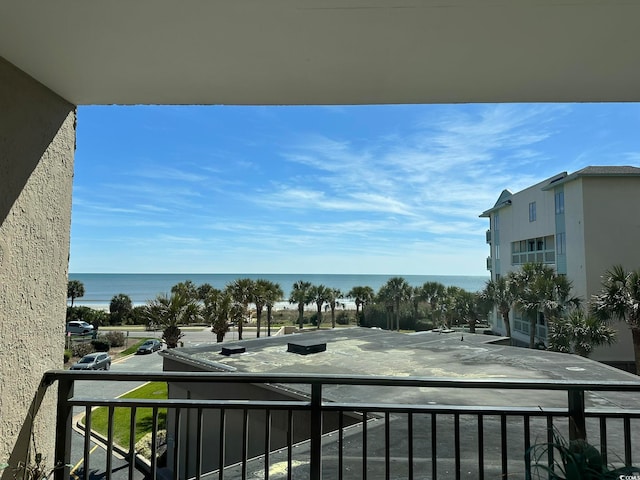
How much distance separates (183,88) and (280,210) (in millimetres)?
75895

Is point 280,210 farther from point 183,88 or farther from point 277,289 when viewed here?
point 183,88

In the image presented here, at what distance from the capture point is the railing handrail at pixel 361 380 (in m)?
1.52

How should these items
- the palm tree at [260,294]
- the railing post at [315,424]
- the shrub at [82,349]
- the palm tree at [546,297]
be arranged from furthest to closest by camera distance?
the palm tree at [260,294]
the shrub at [82,349]
the palm tree at [546,297]
the railing post at [315,424]

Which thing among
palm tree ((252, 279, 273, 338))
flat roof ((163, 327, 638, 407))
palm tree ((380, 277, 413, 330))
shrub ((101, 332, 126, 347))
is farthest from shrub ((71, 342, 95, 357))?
palm tree ((380, 277, 413, 330))

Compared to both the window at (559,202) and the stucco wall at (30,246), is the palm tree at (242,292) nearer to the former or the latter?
the window at (559,202)

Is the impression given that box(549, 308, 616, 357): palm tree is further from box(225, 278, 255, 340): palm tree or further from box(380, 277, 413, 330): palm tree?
box(380, 277, 413, 330): palm tree

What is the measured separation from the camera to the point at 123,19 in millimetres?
1281

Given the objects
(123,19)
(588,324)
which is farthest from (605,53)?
(588,324)

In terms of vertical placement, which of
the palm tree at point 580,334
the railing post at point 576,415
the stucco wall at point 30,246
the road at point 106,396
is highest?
the stucco wall at point 30,246

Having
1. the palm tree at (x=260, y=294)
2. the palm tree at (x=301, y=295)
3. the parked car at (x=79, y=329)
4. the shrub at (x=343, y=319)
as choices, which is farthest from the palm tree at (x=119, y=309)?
the shrub at (x=343, y=319)

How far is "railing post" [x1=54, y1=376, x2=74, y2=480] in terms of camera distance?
179 centimetres

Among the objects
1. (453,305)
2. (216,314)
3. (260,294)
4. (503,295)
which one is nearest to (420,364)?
(216,314)

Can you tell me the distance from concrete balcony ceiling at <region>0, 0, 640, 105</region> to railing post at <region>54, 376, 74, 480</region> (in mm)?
1346

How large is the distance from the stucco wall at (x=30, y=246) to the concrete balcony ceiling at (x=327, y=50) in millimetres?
146
